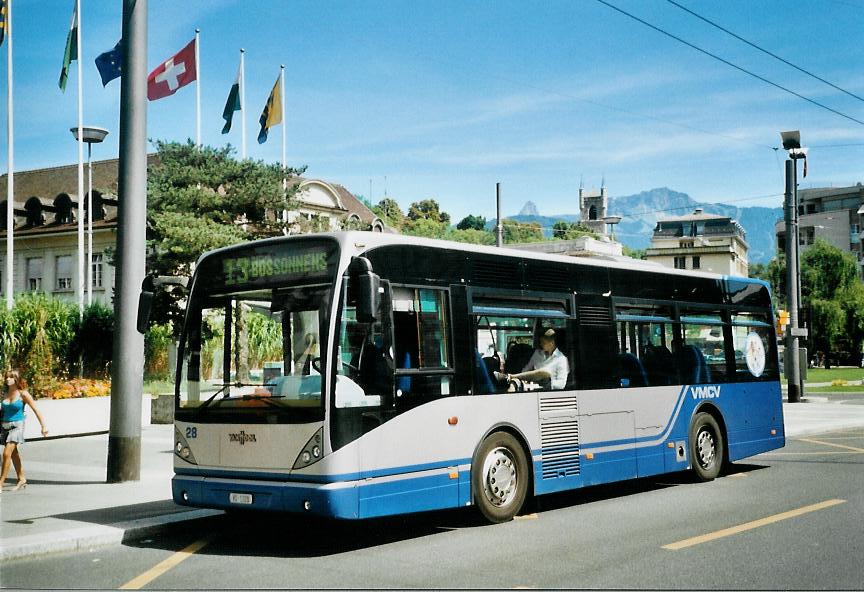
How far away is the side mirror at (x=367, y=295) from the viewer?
8156mm

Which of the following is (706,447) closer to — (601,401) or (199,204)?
(601,401)

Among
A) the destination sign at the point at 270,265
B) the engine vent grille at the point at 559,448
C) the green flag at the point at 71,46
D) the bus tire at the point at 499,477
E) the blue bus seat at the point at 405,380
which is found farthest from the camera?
the green flag at the point at 71,46

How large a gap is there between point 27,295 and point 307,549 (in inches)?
781

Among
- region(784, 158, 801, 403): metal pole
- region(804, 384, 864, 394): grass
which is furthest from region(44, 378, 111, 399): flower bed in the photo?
region(804, 384, 864, 394): grass

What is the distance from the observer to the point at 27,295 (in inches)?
1019

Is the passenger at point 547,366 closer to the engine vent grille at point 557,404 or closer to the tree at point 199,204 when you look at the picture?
the engine vent grille at point 557,404

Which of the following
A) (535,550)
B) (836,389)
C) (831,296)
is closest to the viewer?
(535,550)

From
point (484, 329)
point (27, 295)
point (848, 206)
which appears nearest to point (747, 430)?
point (484, 329)

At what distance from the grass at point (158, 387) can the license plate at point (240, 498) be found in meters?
19.1

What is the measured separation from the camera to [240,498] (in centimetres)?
883

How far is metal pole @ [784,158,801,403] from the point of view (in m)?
30.4

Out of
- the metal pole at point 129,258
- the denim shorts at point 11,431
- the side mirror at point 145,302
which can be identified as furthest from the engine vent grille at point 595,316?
the denim shorts at point 11,431

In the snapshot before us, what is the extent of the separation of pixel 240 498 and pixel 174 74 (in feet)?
78.3

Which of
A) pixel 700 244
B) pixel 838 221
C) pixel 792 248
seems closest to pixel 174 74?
pixel 792 248
